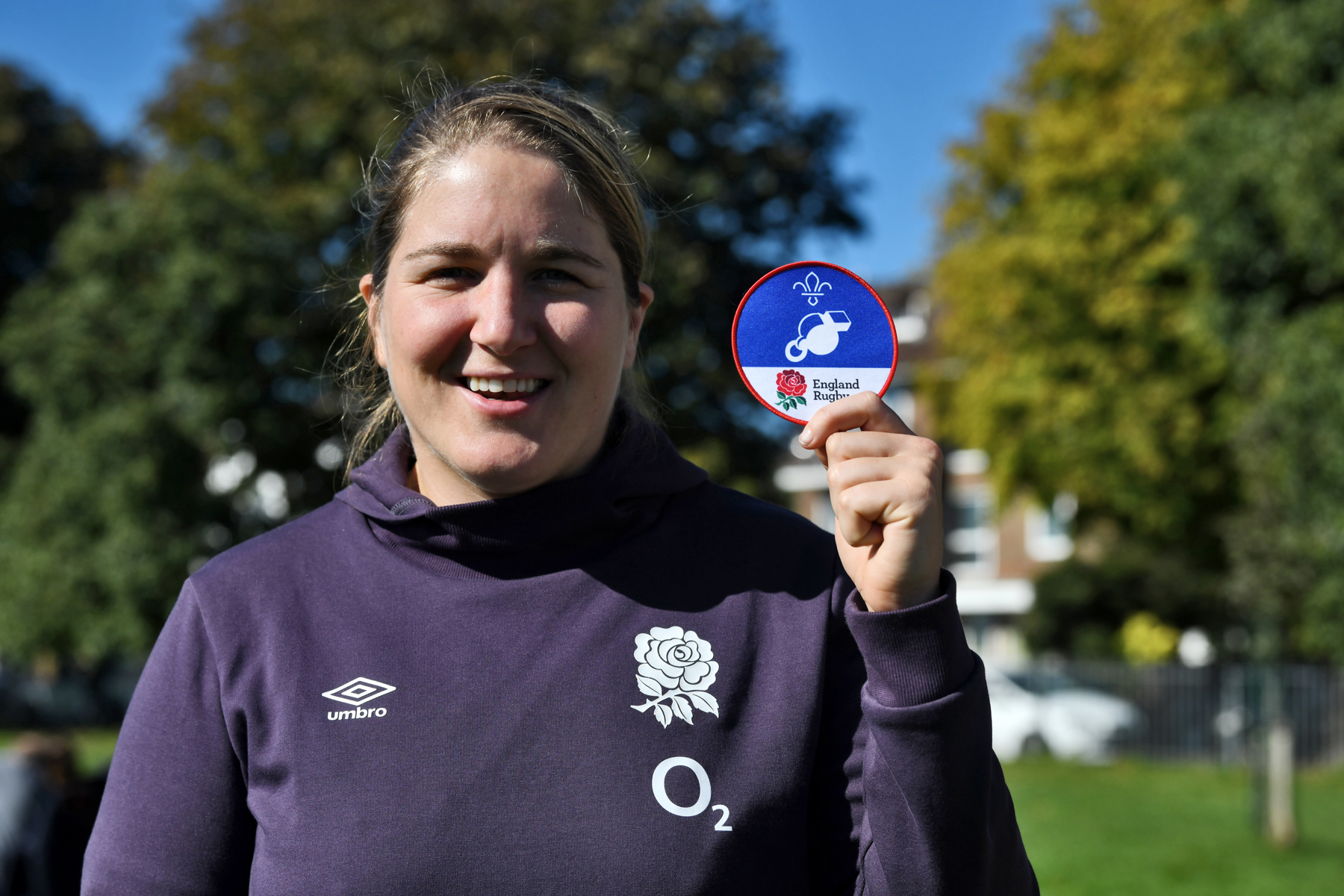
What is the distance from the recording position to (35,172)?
27719mm

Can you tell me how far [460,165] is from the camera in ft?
6.27

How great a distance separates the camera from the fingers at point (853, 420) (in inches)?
68.0

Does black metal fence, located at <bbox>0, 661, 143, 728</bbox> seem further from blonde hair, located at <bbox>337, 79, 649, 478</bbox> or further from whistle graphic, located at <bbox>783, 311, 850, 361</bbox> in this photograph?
whistle graphic, located at <bbox>783, 311, 850, 361</bbox>

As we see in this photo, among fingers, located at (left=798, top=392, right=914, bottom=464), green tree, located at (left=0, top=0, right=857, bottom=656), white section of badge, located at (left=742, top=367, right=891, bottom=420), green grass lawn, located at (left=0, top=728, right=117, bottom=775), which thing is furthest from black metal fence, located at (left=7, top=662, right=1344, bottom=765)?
fingers, located at (left=798, top=392, right=914, bottom=464)

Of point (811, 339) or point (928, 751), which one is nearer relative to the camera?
point (928, 751)

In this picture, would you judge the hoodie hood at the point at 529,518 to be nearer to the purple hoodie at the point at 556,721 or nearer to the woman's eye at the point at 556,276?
the purple hoodie at the point at 556,721

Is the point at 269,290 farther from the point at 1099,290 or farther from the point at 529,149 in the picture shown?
the point at 529,149

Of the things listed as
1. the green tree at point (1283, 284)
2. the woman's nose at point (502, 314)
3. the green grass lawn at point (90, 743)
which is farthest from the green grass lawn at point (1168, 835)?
the green grass lawn at point (90, 743)

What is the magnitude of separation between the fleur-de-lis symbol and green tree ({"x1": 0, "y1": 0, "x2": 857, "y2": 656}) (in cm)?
1341

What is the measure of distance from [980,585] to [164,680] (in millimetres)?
41433

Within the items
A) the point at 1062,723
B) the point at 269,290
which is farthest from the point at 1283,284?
the point at 269,290

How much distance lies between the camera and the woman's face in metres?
1.85

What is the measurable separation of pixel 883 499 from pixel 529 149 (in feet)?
2.41

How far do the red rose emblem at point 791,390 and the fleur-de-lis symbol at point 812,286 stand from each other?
0.12 meters
